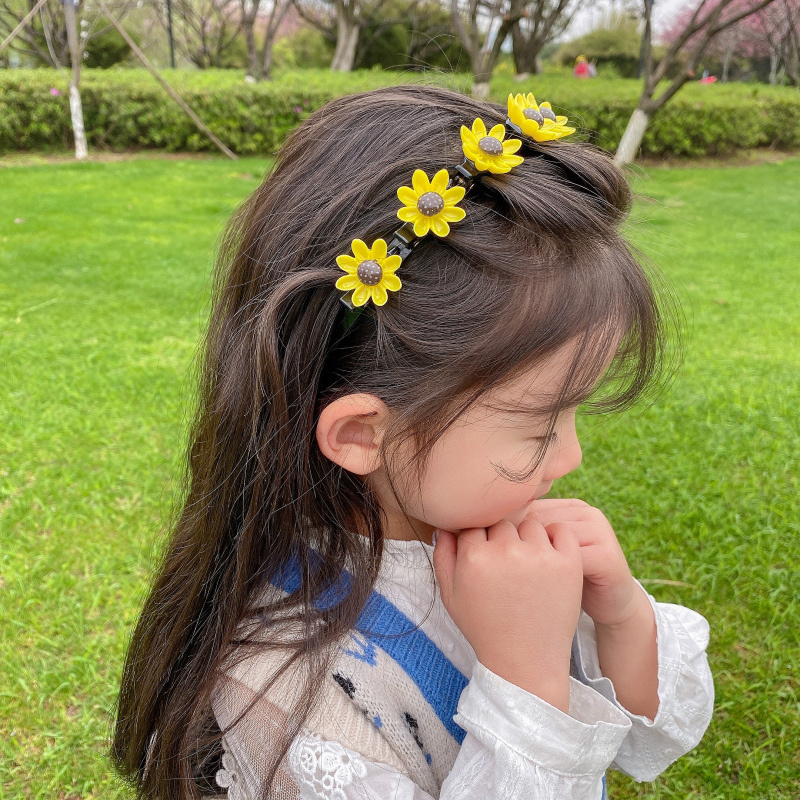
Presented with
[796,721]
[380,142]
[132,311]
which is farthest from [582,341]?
[132,311]

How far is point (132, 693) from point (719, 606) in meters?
1.70

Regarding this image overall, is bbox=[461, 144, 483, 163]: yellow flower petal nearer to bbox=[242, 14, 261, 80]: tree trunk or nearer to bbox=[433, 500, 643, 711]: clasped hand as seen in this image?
bbox=[433, 500, 643, 711]: clasped hand

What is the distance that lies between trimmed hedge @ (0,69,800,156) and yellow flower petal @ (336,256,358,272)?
1106 centimetres

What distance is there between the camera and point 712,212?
8188mm

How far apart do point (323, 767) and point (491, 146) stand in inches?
32.5

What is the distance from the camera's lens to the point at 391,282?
0.89 meters

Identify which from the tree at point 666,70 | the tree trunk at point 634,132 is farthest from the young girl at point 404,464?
the tree trunk at point 634,132

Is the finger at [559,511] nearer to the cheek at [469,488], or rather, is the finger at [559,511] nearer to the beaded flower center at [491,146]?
the cheek at [469,488]

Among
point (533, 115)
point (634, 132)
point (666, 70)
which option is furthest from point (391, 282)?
point (666, 70)

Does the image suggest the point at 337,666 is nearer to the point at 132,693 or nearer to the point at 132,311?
the point at 132,693

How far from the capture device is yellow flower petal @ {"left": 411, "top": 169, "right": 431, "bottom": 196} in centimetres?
87

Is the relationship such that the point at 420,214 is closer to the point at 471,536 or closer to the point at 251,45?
the point at 471,536

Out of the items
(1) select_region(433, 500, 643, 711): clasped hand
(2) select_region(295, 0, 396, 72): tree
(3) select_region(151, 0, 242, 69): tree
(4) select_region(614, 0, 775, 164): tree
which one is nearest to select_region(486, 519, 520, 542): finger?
(1) select_region(433, 500, 643, 711): clasped hand

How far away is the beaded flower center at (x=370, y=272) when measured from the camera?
0.88m
